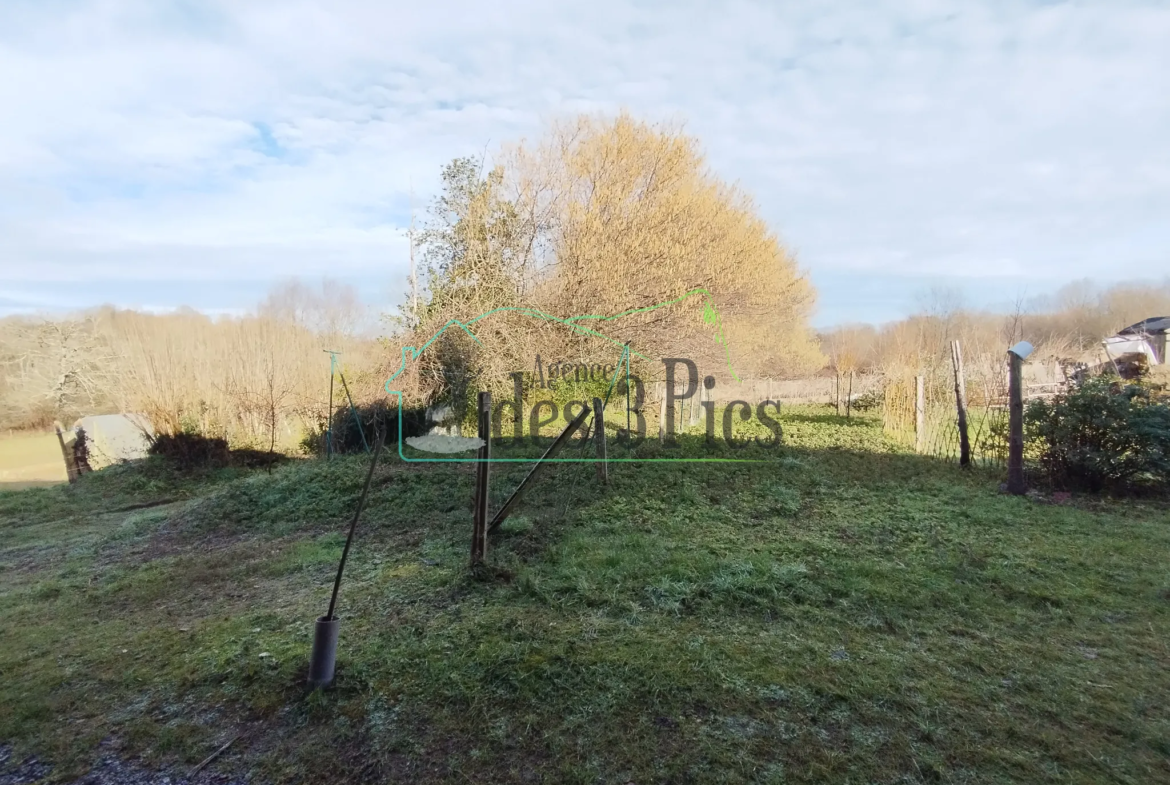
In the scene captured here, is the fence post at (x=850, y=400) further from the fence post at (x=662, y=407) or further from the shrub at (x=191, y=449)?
the shrub at (x=191, y=449)

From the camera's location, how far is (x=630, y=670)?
2.24 metres

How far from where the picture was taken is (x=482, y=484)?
3.10 meters

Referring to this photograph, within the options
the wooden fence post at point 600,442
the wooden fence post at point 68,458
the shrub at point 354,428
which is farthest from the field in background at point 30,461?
the wooden fence post at point 600,442

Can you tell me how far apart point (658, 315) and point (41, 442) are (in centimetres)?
1083

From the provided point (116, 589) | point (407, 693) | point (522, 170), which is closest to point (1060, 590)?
point (407, 693)

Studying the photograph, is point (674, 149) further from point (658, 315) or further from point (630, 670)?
point (630, 670)

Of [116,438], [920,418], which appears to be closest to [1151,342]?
[920,418]

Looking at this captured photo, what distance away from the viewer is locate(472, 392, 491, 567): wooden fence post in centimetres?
305

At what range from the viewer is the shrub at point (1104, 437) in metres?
4.82

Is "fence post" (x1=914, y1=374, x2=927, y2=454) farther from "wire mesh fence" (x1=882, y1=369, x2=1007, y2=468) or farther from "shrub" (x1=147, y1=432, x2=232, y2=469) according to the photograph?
"shrub" (x1=147, y1=432, x2=232, y2=469)

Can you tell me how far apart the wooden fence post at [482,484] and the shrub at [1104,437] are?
546 cm

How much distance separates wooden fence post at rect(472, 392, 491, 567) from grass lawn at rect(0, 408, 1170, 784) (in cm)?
21

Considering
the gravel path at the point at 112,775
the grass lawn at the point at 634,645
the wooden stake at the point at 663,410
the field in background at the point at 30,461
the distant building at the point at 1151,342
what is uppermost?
the distant building at the point at 1151,342

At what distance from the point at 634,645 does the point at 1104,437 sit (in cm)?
535
